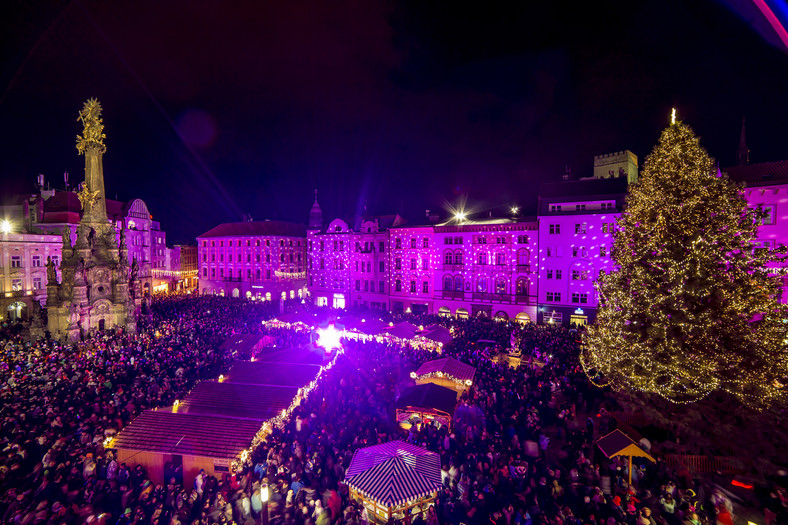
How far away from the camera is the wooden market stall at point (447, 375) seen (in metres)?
16.5

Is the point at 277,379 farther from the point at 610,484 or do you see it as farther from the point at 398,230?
the point at 398,230

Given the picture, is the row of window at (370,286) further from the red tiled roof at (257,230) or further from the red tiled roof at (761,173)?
the red tiled roof at (761,173)

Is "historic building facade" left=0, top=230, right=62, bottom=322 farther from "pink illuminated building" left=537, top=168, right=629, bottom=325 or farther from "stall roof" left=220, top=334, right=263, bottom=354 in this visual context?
"pink illuminated building" left=537, top=168, right=629, bottom=325

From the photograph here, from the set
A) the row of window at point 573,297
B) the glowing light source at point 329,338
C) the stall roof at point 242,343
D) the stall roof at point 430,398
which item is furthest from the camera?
the row of window at point 573,297

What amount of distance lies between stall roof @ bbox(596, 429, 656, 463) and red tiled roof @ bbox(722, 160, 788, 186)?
27.2 metres

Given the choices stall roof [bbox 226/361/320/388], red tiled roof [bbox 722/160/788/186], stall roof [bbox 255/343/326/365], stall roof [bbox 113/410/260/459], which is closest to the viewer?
stall roof [bbox 113/410/260/459]

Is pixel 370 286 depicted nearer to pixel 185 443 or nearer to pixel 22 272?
pixel 185 443

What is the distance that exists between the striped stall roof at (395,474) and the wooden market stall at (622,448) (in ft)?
18.4

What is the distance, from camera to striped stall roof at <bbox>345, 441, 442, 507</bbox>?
9.16m

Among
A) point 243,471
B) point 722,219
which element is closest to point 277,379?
point 243,471

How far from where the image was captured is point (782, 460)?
34.8ft

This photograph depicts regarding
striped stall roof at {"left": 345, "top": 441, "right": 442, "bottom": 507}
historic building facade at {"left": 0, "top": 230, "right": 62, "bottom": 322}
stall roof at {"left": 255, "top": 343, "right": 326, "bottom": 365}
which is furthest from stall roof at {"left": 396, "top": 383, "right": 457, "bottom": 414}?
historic building facade at {"left": 0, "top": 230, "right": 62, "bottom": 322}

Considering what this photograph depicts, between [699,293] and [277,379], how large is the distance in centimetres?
1754

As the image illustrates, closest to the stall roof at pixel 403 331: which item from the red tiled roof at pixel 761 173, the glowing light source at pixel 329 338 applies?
the glowing light source at pixel 329 338
